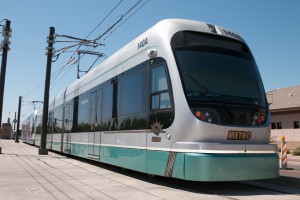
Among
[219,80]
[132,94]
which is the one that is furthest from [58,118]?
[219,80]

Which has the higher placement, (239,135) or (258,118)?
(258,118)

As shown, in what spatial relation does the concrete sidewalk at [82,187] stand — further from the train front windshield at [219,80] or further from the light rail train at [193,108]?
the train front windshield at [219,80]

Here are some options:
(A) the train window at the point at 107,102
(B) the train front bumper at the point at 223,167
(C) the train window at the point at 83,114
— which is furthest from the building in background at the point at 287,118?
(B) the train front bumper at the point at 223,167

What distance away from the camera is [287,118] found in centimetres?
3238

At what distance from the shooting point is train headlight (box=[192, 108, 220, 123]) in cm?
765

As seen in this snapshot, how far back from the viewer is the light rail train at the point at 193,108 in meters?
7.58

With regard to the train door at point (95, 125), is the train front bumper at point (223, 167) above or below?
below

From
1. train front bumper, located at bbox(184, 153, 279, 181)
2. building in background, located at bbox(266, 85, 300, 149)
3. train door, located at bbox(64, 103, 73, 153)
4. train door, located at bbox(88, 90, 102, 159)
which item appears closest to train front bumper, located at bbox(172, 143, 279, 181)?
train front bumper, located at bbox(184, 153, 279, 181)

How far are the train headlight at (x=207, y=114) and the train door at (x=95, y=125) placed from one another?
533 cm

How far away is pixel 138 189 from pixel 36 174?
13.3 feet

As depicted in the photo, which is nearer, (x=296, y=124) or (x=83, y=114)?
(x=83, y=114)

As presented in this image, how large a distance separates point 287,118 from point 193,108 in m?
26.9

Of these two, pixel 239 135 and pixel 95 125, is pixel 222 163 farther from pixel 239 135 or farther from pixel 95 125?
pixel 95 125

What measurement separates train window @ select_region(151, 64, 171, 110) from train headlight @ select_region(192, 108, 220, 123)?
70 cm
